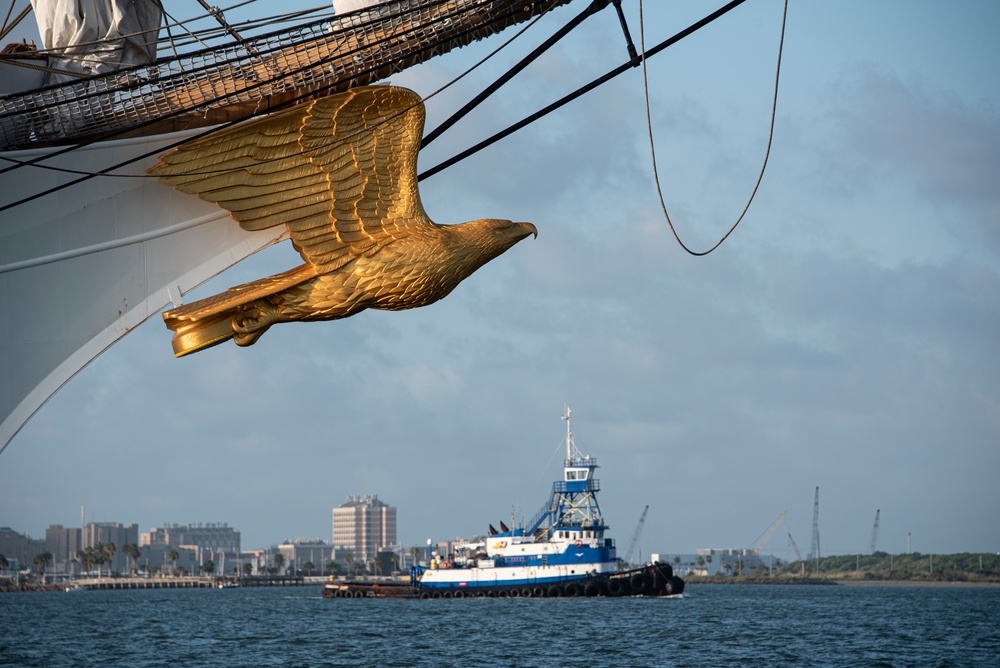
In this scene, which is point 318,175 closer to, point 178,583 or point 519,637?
point 519,637

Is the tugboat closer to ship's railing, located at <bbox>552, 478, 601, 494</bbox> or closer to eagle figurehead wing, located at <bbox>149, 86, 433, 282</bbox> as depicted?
ship's railing, located at <bbox>552, 478, 601, 494</bbox>

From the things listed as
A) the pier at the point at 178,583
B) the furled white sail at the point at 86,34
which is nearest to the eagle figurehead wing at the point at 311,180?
the furled white sail at the point at 86,34

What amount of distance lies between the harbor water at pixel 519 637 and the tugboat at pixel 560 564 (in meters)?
1.15

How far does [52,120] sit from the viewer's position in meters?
7.71

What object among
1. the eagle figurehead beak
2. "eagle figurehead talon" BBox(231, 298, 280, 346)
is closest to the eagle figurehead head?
the eagle figurehead beak

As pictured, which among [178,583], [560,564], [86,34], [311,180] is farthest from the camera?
[178,583]

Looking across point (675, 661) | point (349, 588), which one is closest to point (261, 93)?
point (675, 661)

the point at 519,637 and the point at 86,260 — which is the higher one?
the point at 86,260

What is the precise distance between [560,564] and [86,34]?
172 ft

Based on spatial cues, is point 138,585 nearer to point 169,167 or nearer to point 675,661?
point 675,661

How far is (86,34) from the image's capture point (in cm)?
824

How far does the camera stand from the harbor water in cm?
3225

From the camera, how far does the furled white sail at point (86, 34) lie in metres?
8.20

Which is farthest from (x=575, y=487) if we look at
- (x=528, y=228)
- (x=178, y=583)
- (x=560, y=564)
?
(x=178, y=583)
